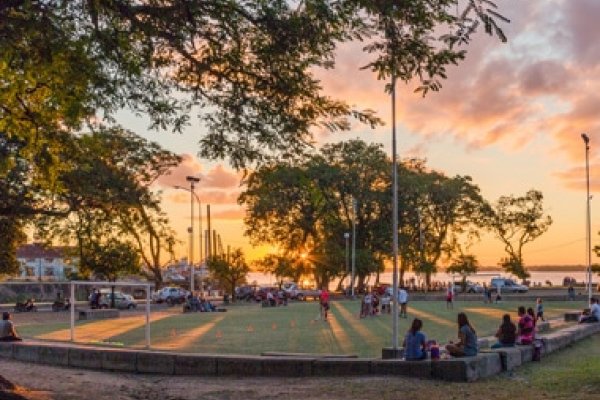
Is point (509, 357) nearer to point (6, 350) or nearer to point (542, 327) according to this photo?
point (542, 327)

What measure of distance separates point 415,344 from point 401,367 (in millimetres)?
555

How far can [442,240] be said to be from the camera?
87.7 m

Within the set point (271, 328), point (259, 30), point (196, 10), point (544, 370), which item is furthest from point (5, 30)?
point (271, 328)

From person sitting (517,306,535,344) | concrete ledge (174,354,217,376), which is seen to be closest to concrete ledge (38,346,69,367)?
concrete ledge (174,354,217,376)

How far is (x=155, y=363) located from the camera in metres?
18.4

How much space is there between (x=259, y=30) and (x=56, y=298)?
34.9 metres

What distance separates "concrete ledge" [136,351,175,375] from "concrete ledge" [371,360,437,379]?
452 cm

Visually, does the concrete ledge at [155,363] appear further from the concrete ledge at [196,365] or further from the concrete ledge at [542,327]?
the concrete ledge at [542,327]

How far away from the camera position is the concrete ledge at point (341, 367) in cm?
1706

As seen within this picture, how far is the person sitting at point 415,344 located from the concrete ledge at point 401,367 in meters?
0.17

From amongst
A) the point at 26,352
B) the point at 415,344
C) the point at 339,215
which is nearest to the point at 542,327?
the point at 415,344

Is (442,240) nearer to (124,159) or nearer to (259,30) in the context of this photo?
(124,159)

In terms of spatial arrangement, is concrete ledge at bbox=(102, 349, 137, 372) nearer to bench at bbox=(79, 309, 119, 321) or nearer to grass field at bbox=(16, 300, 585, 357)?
grass field at bbox=(16, 300, 585, 357)

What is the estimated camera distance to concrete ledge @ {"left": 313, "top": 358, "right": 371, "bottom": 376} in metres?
17.1
